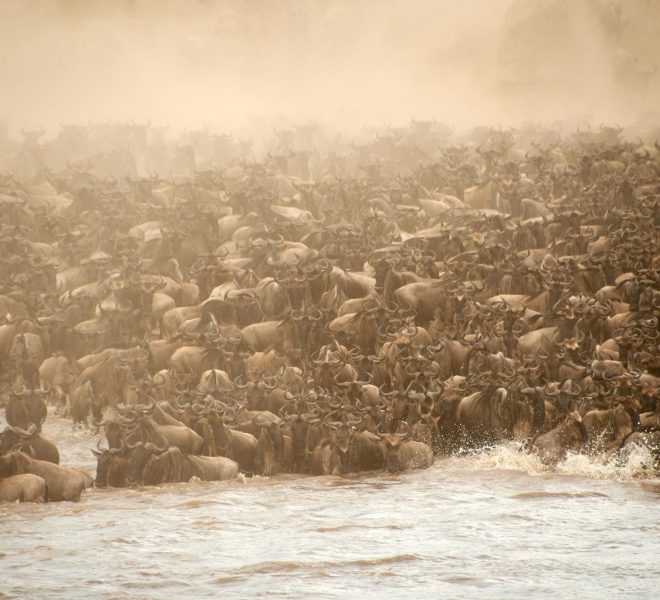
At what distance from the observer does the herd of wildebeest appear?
57.6 feet

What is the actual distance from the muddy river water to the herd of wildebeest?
1.58 feet

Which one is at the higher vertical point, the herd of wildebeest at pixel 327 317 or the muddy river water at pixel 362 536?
the herd of wildebeest at pixel 327 317

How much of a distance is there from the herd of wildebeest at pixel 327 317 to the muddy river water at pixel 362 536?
0.48 metres

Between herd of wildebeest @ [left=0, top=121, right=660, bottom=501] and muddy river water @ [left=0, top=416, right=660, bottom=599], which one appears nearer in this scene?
muddy river water @ [left=0, top=416, right=660, bottom=599]

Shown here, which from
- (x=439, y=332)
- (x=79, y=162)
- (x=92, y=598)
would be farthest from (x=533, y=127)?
(x=92, y=598)

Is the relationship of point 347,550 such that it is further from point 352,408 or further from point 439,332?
point 439,332

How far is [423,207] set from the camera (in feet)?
105

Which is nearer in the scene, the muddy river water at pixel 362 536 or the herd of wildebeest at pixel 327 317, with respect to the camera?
the muddy river water at pixel 362 536

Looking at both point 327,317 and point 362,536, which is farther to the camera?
point 327,317

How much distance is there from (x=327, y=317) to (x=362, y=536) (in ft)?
26.4

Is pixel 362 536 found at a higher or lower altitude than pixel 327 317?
lower

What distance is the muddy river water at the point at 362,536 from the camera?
13188 mm

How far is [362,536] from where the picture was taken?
49.0 ft

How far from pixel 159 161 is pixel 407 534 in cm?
3070
